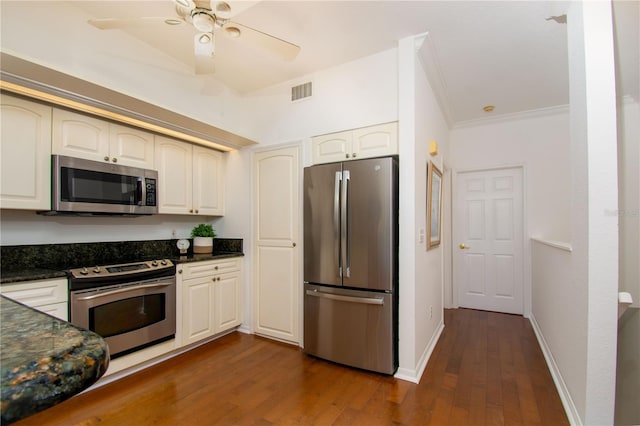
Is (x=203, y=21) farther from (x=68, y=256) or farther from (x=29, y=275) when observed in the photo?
(x=68, y=256)

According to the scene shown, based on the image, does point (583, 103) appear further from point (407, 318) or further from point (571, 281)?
point (407, 318)

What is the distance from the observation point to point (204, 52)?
75.5 inches

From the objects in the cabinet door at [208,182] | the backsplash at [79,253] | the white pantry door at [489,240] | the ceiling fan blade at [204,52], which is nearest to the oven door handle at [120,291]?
the backsplash at [79,253]

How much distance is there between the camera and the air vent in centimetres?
310

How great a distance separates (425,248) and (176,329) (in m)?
2.48

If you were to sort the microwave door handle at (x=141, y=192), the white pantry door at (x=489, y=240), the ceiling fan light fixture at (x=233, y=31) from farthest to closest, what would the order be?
1. the white pantry door at (x=489, y=240)
2. the microwave door handle at (x=141, y=192)
3. the ceiling fan light fixture at (x=233, y=31)

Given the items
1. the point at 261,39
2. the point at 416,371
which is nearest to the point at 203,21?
the point at 261,39

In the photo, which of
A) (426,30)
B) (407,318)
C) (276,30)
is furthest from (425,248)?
(276,30)

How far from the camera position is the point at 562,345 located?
2.23 m

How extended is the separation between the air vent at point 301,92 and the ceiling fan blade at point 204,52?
1.22 meters

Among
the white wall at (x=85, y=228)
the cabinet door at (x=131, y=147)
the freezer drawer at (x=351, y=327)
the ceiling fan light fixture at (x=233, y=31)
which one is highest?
the ceiling fan light fixture at (x=233, y=31)

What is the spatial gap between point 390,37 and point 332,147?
105 cm

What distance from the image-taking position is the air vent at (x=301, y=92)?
3.10m

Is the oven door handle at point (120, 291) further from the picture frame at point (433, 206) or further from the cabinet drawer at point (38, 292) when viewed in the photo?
the picture frame at point (433, 206)
